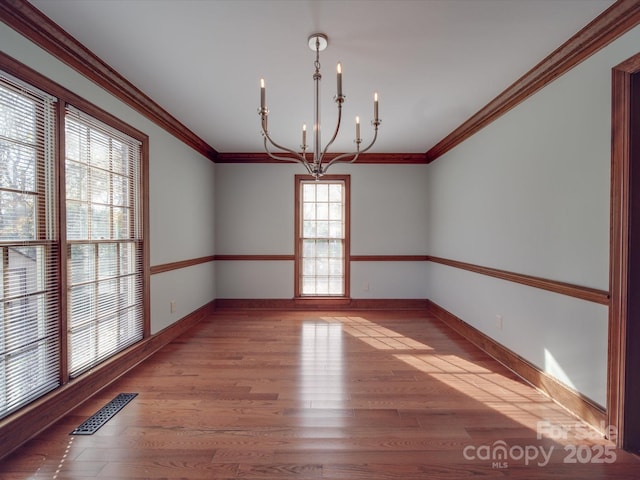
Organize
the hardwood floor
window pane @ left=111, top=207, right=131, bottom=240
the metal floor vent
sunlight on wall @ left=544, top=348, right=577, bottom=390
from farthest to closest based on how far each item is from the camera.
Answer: window pane @ left=111, top=207, right=131, bottom=240, sunlight on wall @ left=544, top=348, right=577, bottom=390, the metal floor vent, the hardwood floor

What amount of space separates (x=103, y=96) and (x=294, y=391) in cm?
271

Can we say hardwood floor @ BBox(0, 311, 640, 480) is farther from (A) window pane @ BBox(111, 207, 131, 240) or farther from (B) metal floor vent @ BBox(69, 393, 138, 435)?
(A) window pane @ BBox(111, 207, 131, 240)

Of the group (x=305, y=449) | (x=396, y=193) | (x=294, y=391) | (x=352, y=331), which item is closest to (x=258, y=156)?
(x=396, y=193)

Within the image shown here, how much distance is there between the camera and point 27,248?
1.84m

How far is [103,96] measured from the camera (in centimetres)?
243

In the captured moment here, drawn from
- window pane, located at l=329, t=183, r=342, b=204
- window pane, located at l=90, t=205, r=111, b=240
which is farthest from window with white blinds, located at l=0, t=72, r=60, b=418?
window pane, located at l=329, t=183, r=342, b=204

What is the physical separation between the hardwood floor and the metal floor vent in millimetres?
43

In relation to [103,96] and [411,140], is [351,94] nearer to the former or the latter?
[411,140]

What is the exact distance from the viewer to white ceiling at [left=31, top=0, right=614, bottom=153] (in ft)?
5.70

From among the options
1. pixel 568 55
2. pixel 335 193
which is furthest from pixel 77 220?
pixel 568 55

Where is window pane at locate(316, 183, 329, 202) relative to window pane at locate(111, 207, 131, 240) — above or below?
above

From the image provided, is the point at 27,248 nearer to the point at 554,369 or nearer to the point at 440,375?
the point at 440,375

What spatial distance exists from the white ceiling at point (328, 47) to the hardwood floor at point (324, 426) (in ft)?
7.98

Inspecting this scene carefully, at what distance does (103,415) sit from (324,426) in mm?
1461
